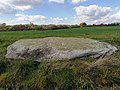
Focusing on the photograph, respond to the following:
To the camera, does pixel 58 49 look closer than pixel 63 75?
No

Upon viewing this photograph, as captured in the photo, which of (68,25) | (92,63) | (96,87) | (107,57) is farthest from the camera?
(68,25)

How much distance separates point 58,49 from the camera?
8.98 meters

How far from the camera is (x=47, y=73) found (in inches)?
314

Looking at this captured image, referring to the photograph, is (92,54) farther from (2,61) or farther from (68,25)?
(68,25)

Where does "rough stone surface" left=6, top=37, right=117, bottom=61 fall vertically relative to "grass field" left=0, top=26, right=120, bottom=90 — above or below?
above

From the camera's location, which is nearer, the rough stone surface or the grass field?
the grass field

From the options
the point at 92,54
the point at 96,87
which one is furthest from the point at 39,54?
the point at 96,87

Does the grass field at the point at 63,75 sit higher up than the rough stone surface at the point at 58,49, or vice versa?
the rough stone surface at the point at 58,49

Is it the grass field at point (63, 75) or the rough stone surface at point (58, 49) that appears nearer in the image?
the grass field at point (63, 75)

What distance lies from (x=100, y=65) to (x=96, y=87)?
2.20ft

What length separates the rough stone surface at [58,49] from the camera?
8.86m

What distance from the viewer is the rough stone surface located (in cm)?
886

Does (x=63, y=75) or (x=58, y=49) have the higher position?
(x=58, y=49)

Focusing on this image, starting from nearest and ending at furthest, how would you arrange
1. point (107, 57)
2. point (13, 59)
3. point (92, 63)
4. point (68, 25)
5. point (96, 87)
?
point (96, 87) < point (92, 63) < point (107, 57) < point (13, 59) < point (68, 25)
